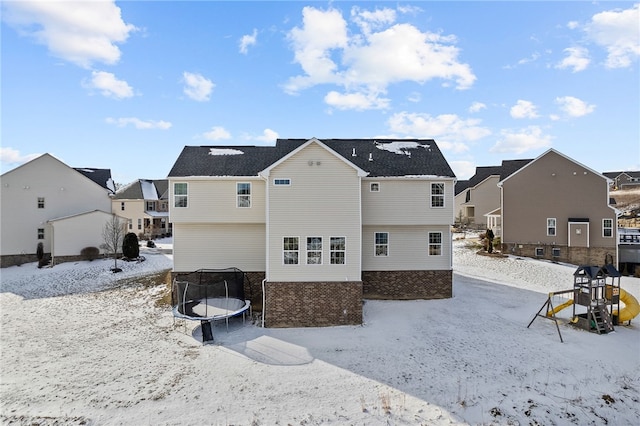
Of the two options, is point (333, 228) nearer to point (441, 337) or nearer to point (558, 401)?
point (441, 337)

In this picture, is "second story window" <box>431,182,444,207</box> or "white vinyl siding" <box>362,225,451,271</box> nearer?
"second story window" <box>431,182,444,207</box>

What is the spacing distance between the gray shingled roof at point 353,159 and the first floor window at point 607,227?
17.3 meters

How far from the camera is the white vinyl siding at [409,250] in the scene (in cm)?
1933

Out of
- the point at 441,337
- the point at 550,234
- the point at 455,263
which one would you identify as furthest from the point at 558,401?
the point at 550,234

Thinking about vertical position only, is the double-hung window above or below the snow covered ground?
above

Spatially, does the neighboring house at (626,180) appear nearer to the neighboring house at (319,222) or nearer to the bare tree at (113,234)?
the neighboring house at (319,222)

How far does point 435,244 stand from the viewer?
63.9 ft

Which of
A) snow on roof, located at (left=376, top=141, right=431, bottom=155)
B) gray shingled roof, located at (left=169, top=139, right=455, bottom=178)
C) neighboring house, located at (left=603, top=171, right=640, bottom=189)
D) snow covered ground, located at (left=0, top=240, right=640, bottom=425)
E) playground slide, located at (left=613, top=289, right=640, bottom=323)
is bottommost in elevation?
snow covered ground, located at (left=0, top=240, right=640, bottom=425)

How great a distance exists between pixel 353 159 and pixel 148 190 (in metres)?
35.9

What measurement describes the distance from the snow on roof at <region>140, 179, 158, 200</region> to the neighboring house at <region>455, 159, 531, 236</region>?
43203 mm

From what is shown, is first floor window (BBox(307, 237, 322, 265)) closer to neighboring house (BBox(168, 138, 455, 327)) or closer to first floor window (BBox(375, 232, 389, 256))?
neighboring house (BBox(168, 138, 455, 327))

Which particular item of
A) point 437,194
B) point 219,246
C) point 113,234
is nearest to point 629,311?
point 437,194

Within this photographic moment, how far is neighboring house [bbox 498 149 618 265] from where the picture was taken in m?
27.2

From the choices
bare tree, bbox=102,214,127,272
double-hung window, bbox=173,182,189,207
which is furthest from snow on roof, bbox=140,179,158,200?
double-hung window, bbox=173,182,189,207
